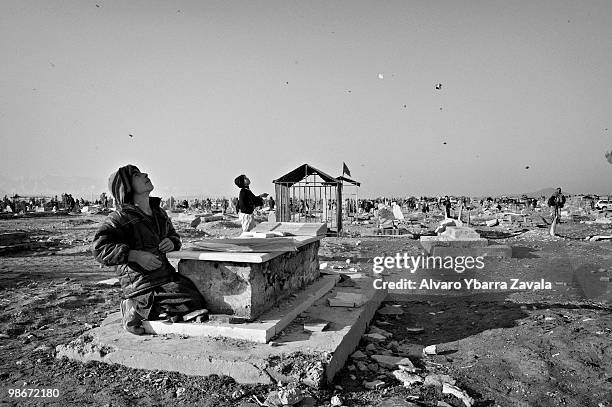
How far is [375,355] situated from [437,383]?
78cm

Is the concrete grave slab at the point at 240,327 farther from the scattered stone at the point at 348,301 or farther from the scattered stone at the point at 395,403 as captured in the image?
the scattered stone at the point at 395,403

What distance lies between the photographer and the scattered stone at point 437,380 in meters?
3.34

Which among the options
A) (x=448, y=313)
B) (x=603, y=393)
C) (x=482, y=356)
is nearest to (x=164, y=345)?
(x=482, y=356)

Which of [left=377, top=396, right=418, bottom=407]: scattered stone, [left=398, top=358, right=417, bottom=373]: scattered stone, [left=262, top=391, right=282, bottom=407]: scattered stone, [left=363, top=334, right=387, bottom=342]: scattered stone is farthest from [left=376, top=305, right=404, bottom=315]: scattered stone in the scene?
[left=262, top=391, right=282, bottom=407]: scattered stone

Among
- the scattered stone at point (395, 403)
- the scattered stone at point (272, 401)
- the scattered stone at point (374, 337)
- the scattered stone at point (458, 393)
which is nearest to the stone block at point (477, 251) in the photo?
the scattered stone at point (374, 337)

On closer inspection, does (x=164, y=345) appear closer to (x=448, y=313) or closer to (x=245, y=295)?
(x=245, y=295)

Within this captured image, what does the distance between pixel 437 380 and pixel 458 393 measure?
24 centimetres

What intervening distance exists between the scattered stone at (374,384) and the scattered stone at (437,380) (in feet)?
1.26

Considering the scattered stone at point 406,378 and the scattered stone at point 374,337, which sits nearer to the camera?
the scattered stone at point 406,378

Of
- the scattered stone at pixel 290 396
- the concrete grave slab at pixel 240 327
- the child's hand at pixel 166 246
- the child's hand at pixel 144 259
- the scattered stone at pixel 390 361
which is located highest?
the child's hand at pixel 166 246

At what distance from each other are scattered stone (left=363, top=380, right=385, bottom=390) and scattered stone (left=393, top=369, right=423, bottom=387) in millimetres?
192

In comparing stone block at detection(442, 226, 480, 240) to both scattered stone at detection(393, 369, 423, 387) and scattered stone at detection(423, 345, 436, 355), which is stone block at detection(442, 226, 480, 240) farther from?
scattered stone at detection(393, 369, 423, 387)

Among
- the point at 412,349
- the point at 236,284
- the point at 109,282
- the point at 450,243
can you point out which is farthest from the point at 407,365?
the point at 450,243

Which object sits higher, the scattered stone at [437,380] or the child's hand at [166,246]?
the child's hand at [166,246]
